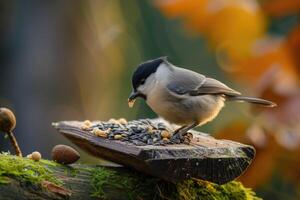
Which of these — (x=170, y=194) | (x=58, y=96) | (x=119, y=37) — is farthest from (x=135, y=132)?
(x=119, y=37)

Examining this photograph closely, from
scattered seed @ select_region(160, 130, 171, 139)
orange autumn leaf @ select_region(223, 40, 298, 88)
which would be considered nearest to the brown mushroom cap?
scattered seed @ select_region(160, 130, 171, 139)

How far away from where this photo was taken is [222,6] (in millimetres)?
3012

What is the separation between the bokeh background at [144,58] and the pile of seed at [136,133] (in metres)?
0.62

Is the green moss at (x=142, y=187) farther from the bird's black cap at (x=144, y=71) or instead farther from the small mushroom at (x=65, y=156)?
the bird's black cap at (x=144, y=71)

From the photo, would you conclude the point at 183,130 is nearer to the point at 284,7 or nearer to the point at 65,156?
the point at 65,156

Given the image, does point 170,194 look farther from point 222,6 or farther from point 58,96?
point 58,96

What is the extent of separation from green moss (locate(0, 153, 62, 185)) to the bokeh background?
1.06m

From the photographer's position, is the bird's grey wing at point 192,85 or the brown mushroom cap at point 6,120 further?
the bird's grey wing at point 192,85

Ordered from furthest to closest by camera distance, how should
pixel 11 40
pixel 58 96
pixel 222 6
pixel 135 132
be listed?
pixel 11 40 → pixel 58 96 → pixel 222 6 → pixel 135 132

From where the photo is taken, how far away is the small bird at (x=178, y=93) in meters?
2.16

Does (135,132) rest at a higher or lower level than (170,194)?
higher

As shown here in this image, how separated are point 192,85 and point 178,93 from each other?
9cm

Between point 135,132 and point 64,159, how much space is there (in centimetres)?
25

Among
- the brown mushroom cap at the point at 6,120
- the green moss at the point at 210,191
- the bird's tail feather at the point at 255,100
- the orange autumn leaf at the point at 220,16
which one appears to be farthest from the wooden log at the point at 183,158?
the orange autumn leaf at the point at 220,16
